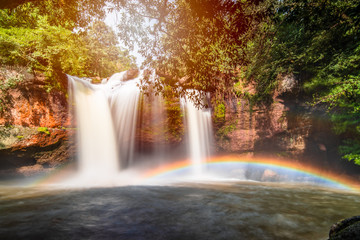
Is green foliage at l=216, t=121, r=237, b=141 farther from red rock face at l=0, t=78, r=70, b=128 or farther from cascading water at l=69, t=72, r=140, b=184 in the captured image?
red rock face at l=0, t=78, r=70, b=128

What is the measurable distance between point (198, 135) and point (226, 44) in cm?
1029

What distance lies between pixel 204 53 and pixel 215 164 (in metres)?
11.3

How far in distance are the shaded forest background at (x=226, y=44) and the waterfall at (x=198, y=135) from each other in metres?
1.70

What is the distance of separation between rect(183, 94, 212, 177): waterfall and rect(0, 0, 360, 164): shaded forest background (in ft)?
5.59

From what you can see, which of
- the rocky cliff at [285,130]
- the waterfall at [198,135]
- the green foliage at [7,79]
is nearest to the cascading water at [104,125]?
the green foliage at [7,79]

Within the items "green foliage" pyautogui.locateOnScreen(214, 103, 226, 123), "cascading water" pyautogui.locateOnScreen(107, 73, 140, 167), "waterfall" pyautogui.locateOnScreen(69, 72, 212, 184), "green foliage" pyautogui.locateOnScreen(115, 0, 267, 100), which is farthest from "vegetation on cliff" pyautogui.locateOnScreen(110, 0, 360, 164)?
"cascading water" pyautogui.locateOnScreen(107, 73, 140, 167)

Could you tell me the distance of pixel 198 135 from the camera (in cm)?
1406

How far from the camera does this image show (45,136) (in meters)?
9.58

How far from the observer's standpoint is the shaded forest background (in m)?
3.96

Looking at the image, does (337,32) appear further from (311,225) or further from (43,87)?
(43,87)

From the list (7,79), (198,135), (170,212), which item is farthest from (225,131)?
(7,79)

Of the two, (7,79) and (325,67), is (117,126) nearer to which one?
(7,79)

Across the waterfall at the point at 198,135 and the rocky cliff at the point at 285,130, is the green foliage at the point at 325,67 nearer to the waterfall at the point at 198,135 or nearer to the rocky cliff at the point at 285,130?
the rocky cliff at the point at 285,130

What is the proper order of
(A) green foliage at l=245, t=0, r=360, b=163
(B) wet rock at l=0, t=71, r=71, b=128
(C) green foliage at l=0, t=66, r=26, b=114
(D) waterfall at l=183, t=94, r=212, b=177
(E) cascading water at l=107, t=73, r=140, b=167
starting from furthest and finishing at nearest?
(D) waterfall at l=183, t=94, r=212, b=177 < (E) cascading water at l=107, t=73, r=140, b=167 < (B) wet rock at l=0, t=71, r=71, b=128 < (C) green foliage at l=0, t=66, r=26, b=114 < (A) green foliage at l=245, t=0, r=360, b=163
